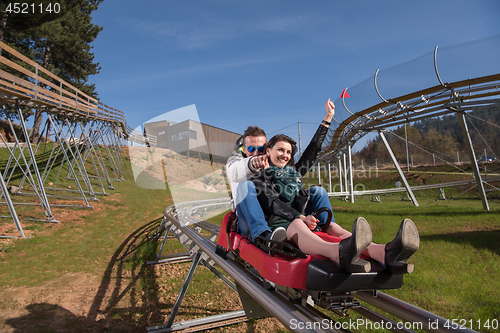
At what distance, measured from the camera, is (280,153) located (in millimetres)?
2365

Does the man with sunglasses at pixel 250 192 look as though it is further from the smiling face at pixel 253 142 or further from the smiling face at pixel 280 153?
the smiling face at pixel 280 153

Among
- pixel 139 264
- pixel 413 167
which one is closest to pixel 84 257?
pixel 139 264

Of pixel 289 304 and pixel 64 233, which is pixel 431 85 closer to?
pixel 289 304

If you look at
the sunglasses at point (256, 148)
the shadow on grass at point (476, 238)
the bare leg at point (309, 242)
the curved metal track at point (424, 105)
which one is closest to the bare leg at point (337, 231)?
the bare leg at point (309, 242)

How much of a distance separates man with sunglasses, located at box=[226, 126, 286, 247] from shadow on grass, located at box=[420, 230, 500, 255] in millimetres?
5101

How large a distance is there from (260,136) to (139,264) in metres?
4.96

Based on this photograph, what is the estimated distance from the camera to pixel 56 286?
4.78m

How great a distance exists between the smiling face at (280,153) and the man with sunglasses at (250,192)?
6.1 inches

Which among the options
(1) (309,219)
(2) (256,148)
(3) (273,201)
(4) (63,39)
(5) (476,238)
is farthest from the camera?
(4) (63,39)

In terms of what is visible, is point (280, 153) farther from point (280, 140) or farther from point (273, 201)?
point (273, 201)

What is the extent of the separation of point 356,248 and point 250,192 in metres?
0.98

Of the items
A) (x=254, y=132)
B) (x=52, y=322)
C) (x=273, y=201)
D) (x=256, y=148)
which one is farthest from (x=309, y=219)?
(x=52, y=322)

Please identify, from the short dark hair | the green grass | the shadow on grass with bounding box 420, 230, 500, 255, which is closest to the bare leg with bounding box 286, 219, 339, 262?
the short dark hair

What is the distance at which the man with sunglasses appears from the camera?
1.99 meters
